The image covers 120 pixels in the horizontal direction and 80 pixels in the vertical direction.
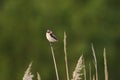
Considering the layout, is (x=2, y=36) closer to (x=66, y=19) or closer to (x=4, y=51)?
(x=4, y=51)

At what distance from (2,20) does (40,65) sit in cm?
399

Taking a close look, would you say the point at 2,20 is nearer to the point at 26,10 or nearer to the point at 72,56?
the point at 26,10

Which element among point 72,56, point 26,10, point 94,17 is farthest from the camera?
point 26,10

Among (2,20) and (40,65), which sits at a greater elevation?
(2,20)

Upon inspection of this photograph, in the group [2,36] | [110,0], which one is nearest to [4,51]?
[2,36]

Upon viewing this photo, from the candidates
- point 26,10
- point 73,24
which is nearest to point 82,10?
point 73,24

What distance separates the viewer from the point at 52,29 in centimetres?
3195

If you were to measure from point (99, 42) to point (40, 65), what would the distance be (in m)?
2.62

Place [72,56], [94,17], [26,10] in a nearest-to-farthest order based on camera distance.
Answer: [72,56], [94,17], [26,10]

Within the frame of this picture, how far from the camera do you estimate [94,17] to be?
33969 mm

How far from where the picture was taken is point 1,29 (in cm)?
3538

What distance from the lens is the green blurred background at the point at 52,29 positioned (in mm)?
32062

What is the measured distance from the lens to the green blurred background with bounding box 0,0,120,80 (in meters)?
32.1

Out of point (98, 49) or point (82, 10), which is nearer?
point (98, 49)
